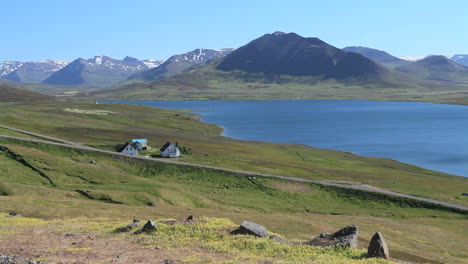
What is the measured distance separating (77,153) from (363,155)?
101 metres

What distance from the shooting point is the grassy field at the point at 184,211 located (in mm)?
34750

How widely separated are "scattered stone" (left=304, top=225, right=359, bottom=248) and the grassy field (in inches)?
70.2

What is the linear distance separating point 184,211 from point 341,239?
1381 inches

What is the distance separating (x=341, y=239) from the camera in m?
36.5

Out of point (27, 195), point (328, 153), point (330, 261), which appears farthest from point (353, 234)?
point (328, 153)

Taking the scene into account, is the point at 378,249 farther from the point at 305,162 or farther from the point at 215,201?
the point at 305,162

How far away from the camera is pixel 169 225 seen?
40.8 metres

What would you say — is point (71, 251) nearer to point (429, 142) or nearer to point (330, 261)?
point (330, 261)

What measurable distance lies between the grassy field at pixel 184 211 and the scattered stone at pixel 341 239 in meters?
1.78

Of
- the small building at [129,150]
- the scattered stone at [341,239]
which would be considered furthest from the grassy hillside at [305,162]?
the scattered stone at [341,239]

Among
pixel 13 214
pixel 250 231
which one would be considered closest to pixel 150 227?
pixel 250 231

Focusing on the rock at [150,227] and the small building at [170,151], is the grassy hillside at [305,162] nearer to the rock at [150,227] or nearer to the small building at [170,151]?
the small building at [170,151]

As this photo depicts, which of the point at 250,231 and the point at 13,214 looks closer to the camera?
the point at 250,231

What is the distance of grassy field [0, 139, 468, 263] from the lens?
34.8m
